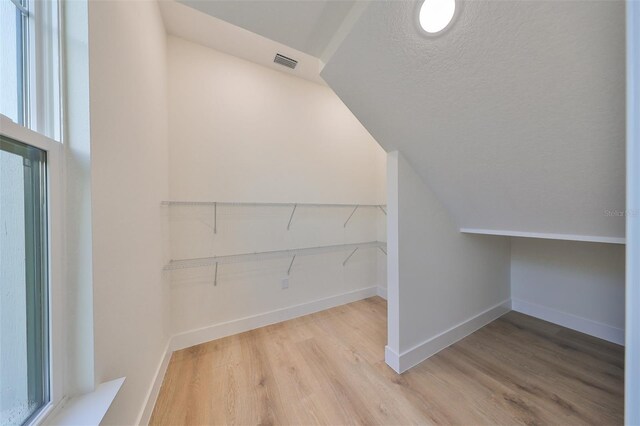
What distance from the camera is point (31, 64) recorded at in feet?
2.12

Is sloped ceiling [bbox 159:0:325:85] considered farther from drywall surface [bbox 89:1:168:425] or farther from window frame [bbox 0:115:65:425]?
window frame [bbox 0:115:65:425]

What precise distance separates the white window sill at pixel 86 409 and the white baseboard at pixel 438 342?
4.74ft

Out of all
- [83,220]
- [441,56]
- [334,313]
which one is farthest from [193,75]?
[334,313]

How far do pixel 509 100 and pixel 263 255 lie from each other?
1.91 m

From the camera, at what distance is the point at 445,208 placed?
64.8 inches

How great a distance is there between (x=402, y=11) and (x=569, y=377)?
225 cm

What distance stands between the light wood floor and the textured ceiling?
1979 millimetres

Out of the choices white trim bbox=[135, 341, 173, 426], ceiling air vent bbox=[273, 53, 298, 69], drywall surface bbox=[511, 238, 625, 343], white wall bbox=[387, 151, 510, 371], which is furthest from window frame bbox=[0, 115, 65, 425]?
drywall surface bbox=[511, 238, 625, 343]

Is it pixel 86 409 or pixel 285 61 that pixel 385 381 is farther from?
pixel 285 61

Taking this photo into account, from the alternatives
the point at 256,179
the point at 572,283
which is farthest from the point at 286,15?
the point at 572,283

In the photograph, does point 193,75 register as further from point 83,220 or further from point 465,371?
point 465,371

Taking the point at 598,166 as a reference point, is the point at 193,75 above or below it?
above

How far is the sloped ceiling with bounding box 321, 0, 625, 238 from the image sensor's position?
0.72 metres
